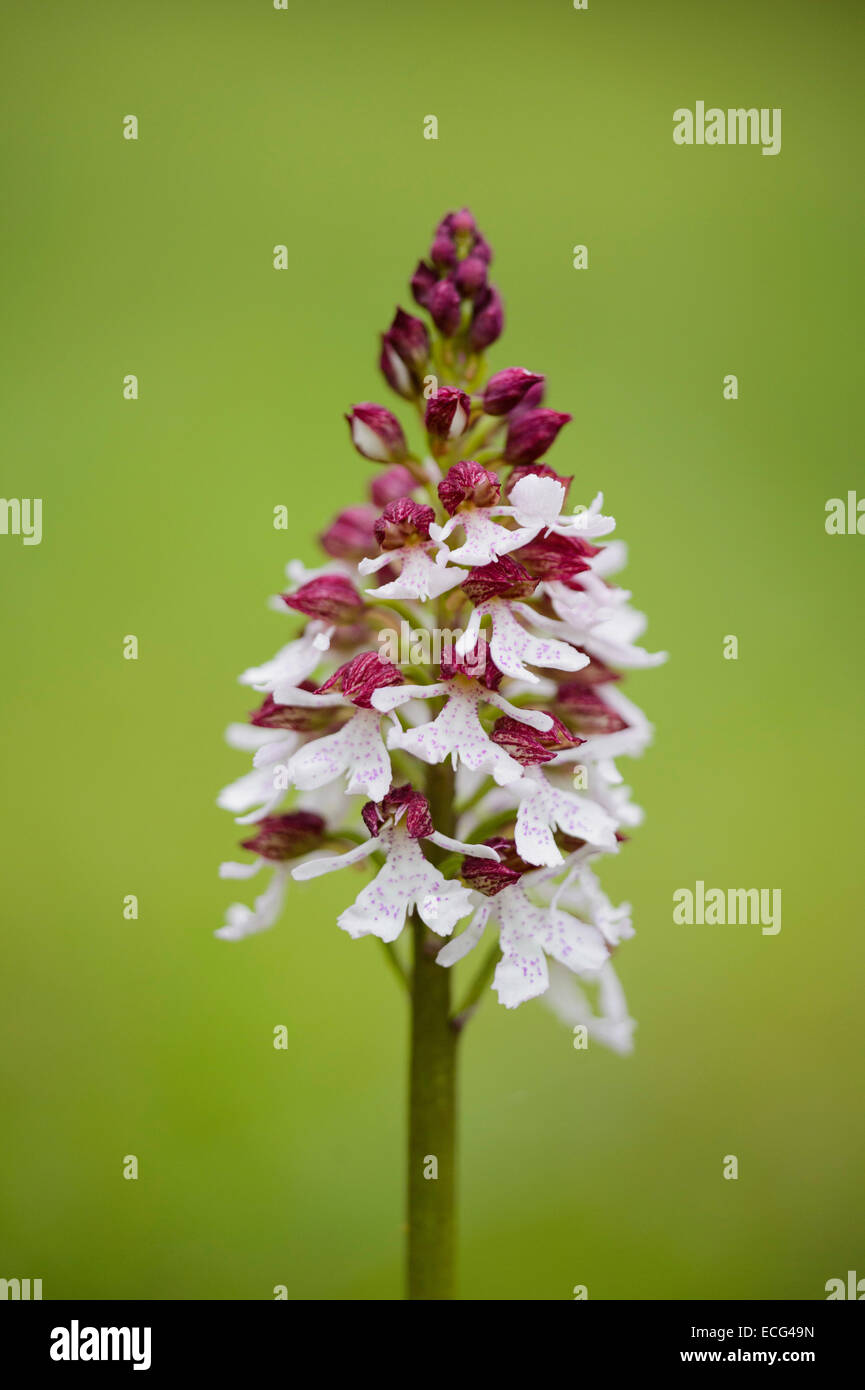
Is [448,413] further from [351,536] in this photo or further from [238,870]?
[238,870]

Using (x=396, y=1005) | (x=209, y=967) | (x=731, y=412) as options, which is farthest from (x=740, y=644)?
(x=209, y=967)

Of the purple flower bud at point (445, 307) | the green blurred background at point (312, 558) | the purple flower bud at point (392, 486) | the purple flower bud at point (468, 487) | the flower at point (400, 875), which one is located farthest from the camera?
the green blurred background at point (312, 558)

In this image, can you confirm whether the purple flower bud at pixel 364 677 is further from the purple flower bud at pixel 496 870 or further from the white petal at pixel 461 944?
the white petal at pixel 461 944

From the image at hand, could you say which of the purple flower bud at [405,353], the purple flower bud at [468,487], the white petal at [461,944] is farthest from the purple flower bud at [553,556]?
the white petal at [461,944]

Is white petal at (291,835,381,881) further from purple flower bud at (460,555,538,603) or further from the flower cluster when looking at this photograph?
purple flower bud at (460,555,538,603)

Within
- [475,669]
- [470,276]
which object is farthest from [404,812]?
[470,276]
